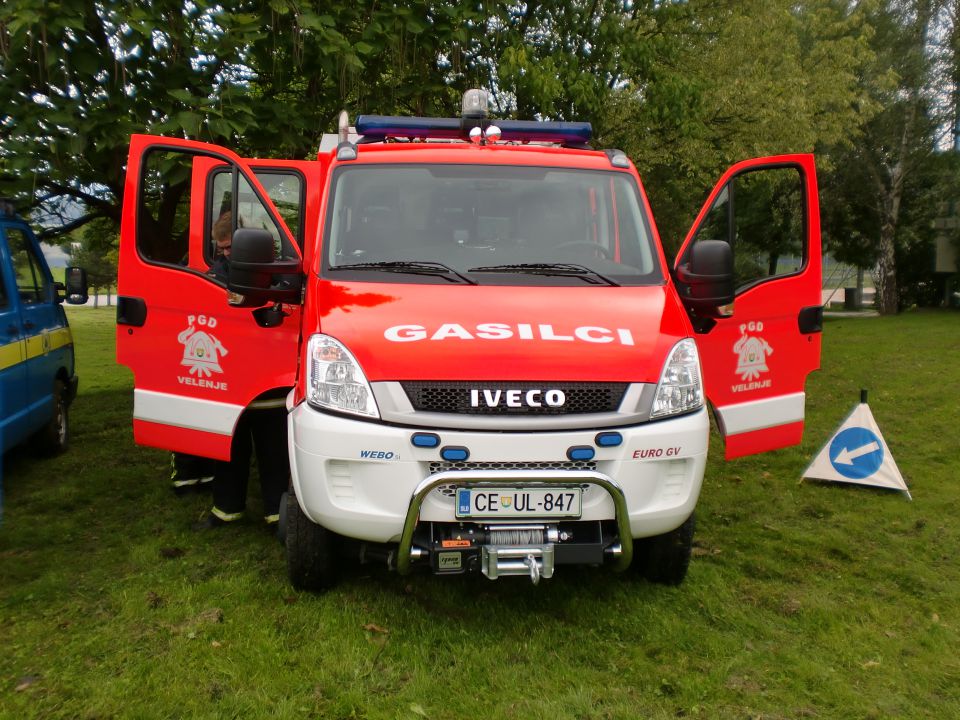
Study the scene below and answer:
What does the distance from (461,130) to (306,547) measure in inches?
121

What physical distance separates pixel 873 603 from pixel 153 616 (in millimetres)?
3536

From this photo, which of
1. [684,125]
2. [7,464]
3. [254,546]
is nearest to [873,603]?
[254,546]

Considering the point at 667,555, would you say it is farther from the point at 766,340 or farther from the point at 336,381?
the point at 336,381

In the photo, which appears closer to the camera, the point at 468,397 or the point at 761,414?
the point at 468,397

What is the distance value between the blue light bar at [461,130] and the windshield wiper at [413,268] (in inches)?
73.1

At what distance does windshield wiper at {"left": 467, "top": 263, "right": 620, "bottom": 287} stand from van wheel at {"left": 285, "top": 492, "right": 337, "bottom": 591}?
4.75ft

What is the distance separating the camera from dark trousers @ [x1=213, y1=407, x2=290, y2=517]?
521 cm

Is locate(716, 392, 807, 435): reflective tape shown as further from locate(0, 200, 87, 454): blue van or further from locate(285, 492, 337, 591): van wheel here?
locate(0, 200, 87, 454): blue van

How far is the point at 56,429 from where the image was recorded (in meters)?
7.40

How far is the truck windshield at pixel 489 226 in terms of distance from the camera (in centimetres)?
434

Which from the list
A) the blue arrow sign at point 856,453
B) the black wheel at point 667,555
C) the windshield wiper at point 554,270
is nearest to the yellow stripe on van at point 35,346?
the windshield wiper at point 554,270

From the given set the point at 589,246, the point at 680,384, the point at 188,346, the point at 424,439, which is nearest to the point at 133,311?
the point at 188,346

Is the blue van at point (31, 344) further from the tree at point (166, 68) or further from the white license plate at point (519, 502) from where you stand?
the white license plate at point (519, 502)

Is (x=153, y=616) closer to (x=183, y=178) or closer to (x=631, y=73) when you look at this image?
(x=183, y=178)
